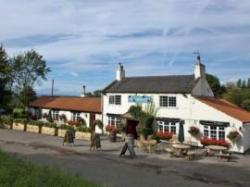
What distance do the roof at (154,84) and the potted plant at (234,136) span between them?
576cm

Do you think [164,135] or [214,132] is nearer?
[214,132]

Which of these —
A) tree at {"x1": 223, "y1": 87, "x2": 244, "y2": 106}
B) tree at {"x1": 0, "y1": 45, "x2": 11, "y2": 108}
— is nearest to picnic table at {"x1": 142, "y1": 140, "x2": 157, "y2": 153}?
tree at {"x1": 0, "y1": 45, "x2": 11, "y2": 108}

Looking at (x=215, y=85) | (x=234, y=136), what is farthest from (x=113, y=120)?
(x=215, y=85)

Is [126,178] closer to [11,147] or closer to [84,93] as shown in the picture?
[11,147]

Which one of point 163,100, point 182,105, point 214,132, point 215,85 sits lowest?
point 214,132

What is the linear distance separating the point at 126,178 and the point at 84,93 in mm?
36780

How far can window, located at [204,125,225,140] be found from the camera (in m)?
31.8

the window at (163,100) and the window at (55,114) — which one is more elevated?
the window at (163,100)

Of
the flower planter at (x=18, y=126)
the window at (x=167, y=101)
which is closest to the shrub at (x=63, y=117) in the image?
the flower planter at (x=18, y=126)

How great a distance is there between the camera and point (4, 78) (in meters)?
48.2

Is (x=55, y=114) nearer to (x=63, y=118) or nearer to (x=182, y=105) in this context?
(x=63, y=118)

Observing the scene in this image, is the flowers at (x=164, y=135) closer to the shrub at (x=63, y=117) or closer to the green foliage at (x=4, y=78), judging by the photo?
the shrub at (x=63, y=117)

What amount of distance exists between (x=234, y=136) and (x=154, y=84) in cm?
1084

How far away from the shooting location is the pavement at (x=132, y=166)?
63.3 feet
